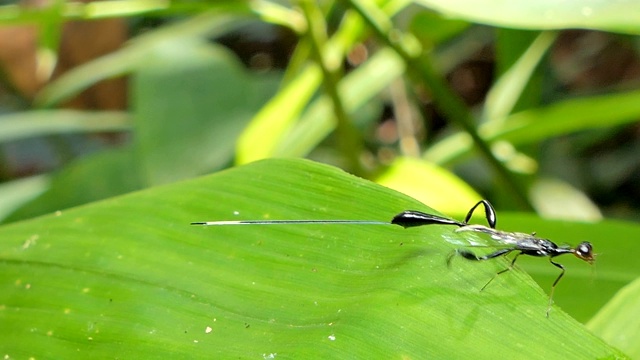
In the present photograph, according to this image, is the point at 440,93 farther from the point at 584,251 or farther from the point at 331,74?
the point at 584,251

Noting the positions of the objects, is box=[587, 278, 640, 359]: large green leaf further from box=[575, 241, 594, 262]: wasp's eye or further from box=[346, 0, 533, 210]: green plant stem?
box=[346, 0, 533, 210]: green plant stem

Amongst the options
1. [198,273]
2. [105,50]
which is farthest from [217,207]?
[105,50]

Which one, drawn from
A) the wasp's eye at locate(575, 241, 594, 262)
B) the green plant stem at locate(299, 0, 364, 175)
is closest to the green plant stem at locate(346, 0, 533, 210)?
the green plant stem at locate(299, 0, 364, 175)


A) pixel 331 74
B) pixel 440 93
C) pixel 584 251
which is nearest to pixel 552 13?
pixel 584 251

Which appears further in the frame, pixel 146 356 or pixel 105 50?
pixel 105 50

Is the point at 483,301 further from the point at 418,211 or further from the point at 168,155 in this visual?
the point at 168,155

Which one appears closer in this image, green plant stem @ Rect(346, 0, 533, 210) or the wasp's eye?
the wasp's eye

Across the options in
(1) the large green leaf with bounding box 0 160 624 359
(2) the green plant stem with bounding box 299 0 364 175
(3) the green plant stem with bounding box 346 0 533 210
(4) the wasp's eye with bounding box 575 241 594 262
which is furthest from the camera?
(2) the green plant stem with bounding box 299 0 364 175
